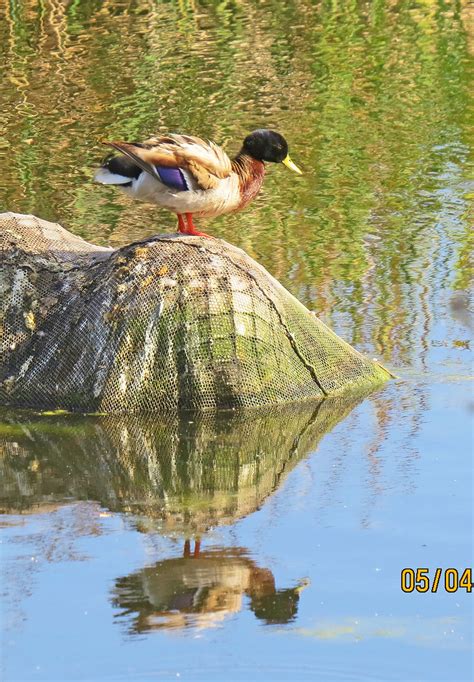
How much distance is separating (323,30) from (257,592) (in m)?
15.3

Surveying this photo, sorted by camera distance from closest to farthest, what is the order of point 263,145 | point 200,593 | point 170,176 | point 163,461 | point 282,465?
1. point 200,593
2. point 282,465
3. point 163,461
4. point 170,176
5. point 263,145

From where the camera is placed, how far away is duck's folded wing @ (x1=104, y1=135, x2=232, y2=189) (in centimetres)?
820

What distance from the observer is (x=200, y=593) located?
19.4ft

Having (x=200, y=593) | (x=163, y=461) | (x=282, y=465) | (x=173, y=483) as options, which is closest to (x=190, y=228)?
(x=163, y=461)

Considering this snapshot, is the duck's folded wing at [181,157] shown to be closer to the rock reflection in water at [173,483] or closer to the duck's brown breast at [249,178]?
the duck's brown breast at [249,178]

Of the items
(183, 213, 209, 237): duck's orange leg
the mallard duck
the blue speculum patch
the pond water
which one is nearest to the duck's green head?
the mallard duck

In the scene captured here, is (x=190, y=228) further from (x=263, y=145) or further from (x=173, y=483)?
(x=173, y=483)

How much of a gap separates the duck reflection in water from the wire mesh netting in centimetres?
220

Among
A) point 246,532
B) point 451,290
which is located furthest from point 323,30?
point 246,532

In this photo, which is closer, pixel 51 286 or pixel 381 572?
pixel 381 572

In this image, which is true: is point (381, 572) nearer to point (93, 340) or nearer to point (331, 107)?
point (93, 340)

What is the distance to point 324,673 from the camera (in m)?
5.24

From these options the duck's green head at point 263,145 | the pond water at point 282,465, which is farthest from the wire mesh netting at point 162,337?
Result: the duck's green head at point 263,145

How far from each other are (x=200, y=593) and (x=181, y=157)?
3.11 m
